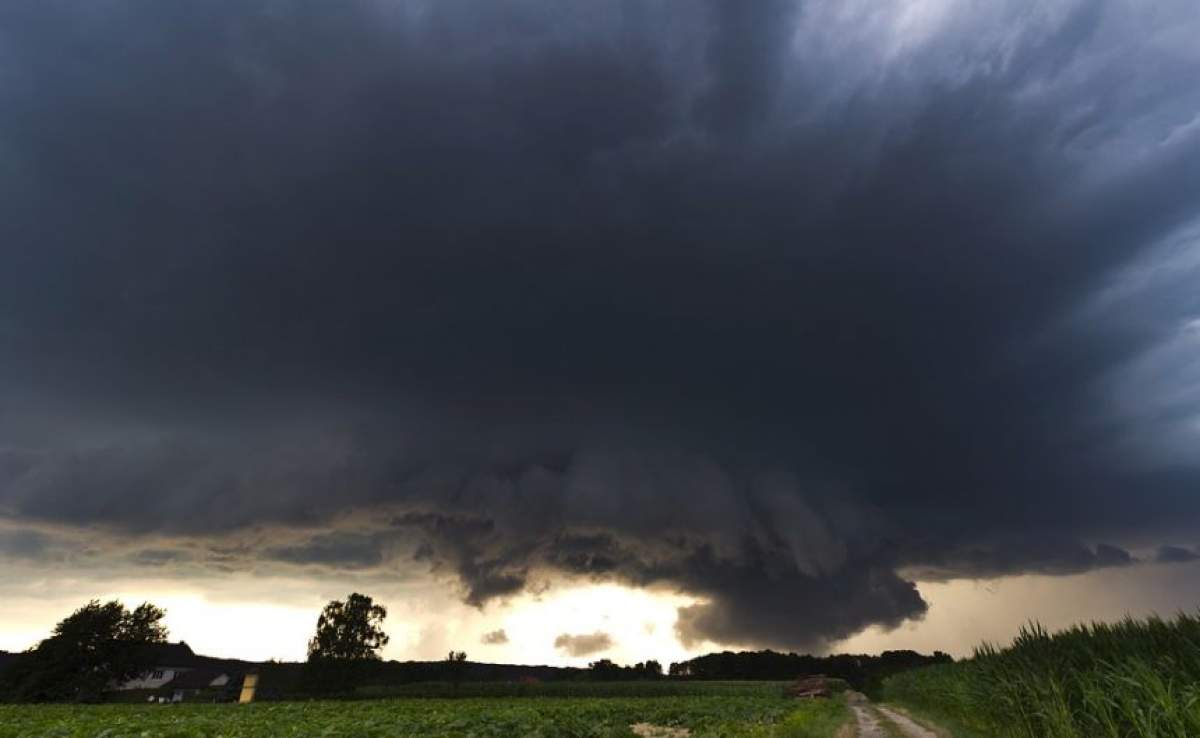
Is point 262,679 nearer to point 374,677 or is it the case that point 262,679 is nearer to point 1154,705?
point 374,677

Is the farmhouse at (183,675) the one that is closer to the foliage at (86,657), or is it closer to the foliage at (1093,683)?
the foliage at (86,657)

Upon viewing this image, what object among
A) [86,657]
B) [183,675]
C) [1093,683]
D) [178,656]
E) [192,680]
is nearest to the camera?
[1093,683]

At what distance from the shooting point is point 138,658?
286 ft

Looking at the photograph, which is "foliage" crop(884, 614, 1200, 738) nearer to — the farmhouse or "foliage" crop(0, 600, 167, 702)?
"foliage" crop(0, 600, 167, 702)

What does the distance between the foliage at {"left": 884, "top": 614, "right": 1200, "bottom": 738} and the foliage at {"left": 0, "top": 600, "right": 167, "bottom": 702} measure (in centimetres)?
10125

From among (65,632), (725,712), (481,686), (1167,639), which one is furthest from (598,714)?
(65,632)

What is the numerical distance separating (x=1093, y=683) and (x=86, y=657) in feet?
354

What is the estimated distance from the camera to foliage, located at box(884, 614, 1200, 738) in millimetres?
13445

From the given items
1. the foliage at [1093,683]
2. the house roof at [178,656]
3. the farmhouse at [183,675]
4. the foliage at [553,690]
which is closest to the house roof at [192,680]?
the farmhouse at [183,675]

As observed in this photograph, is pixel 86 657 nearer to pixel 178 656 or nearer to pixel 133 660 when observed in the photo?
pixel 133 660

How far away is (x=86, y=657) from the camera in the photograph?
3260 inches

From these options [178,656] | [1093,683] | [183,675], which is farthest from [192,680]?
[1093,683]

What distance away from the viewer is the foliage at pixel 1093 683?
13.4m

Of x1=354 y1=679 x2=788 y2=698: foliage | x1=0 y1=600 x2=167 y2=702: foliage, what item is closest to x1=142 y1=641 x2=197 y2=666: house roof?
x1=0 y1=600 x2=167 y2=702: foliage
